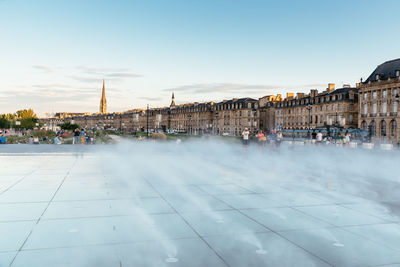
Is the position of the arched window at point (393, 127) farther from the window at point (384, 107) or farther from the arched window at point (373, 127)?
the arched window at point (373, 127)

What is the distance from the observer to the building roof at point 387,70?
64938 mm

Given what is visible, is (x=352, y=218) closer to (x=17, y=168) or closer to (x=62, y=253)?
(x=62, y=253)

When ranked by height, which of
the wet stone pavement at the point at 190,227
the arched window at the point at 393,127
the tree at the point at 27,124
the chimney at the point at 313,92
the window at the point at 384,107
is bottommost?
the wet stone pavement at the point at 190,227

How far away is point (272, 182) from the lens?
10.6 meters

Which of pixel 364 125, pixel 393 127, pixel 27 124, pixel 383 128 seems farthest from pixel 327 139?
pixel 27 124

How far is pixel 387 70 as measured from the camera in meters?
67.4

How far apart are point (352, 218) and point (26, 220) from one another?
582 centimetres

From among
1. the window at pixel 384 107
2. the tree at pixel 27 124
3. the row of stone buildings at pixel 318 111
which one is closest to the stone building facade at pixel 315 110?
the row of stone buildings at pixel 318 111

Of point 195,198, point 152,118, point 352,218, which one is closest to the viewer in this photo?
point 352,218

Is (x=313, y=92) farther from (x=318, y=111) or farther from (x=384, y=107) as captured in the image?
(x=384, y=107)

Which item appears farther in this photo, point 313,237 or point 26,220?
point 26,220

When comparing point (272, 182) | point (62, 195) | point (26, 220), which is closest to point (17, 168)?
Answer: point (62, 195)

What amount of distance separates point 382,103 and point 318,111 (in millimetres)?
20631

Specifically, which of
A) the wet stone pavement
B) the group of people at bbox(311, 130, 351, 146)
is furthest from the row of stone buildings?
the wet stone pavement
